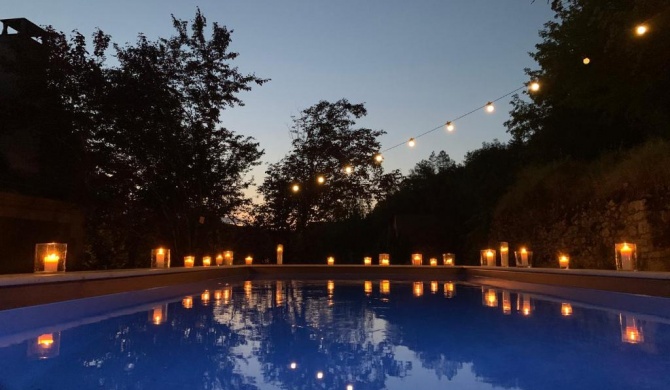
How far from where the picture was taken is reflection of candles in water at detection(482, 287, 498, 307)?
7.11 metres

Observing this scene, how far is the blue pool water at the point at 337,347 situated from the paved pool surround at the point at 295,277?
0.64ft

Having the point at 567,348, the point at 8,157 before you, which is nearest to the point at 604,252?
the point at 567,348

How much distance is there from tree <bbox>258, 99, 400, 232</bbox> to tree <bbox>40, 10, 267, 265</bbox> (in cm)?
291

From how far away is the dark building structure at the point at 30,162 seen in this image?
9.59 metres

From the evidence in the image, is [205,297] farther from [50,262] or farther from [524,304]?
[524,304]

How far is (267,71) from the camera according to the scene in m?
14.6

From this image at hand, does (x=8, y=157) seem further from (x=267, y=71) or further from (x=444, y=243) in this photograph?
(x=444, y=243)

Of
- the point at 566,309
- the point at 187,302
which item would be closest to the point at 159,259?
the point at 187,302

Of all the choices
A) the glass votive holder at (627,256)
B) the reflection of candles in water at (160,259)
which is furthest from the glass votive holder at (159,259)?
the glass votive holder at (627,256)

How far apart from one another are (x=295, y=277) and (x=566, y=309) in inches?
311

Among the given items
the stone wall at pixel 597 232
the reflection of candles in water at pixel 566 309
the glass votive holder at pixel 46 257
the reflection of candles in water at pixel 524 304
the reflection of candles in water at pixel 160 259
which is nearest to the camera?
the reflection of candles in water at pixel 566 309

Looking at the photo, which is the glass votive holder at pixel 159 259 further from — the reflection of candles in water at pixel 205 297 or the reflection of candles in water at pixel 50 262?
the reflection of candles in water at pixel 50 262

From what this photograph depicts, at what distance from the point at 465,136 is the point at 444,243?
459 centimetres

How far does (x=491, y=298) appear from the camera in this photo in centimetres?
790
